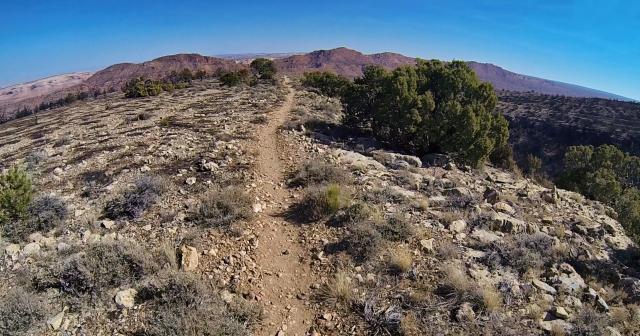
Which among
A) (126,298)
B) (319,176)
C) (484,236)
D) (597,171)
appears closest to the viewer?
(126,298)

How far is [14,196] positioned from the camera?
27.9ft

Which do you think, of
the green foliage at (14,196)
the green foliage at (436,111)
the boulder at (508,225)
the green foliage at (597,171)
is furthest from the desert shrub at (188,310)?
the green foliage at (597,171)

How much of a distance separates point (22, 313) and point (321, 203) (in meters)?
5.74

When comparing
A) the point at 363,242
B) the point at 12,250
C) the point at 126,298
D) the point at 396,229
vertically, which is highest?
the point at 396,229

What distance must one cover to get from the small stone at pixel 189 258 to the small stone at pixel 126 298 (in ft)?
3.04

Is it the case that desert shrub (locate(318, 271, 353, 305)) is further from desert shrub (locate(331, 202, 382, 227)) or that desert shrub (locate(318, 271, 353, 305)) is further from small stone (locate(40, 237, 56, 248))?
small stone (locate(40, 237, 56, 248))

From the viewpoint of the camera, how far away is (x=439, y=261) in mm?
7223

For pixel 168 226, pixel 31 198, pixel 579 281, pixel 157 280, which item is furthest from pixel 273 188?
pixel 579 281

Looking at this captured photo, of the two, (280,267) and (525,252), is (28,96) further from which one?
(525,252)

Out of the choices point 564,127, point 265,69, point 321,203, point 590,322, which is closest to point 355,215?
point 321,203

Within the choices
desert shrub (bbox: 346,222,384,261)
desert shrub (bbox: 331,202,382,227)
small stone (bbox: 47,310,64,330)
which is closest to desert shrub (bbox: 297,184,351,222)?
desert shrub (bbox: 331,202,382,227)

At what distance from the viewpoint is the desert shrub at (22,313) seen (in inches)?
210

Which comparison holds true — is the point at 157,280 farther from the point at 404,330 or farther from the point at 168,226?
the point at 404,330

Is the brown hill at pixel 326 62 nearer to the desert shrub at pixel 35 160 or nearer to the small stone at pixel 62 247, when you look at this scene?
the desert shrub at pixel 35 160
